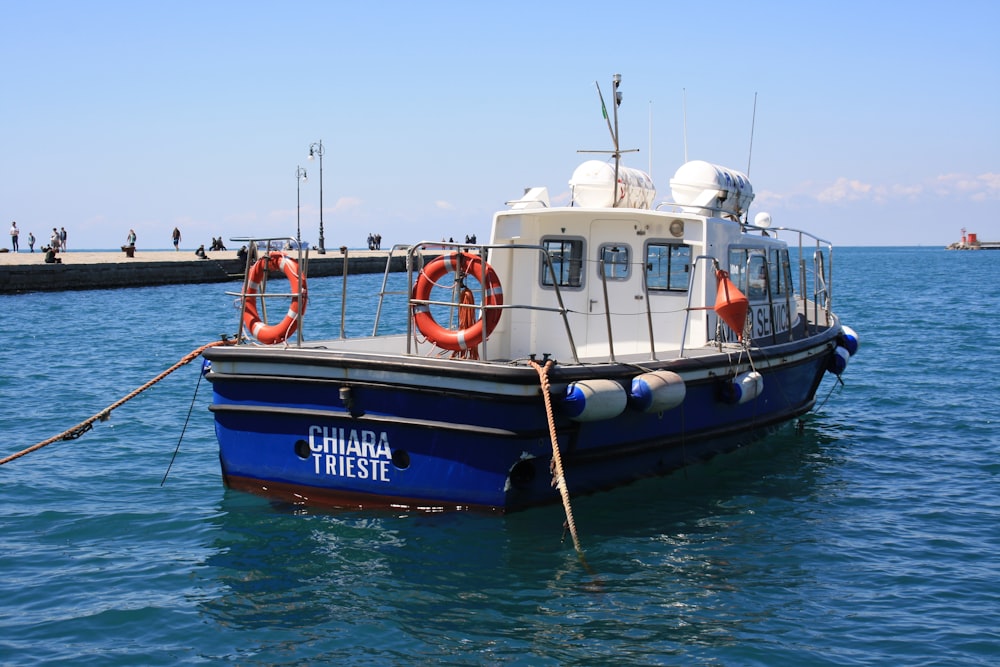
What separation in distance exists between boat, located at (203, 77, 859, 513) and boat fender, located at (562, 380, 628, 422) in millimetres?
18

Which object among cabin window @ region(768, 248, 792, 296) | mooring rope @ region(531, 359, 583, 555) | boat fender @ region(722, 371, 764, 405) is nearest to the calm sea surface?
mooring rope @ region(531, 359, 583, 555)

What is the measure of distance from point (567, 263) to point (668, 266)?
1116 millimetres

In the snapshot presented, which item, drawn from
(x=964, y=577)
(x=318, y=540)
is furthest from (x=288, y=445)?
(x=964, y=577)

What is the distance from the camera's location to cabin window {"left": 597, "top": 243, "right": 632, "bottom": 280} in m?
11.4

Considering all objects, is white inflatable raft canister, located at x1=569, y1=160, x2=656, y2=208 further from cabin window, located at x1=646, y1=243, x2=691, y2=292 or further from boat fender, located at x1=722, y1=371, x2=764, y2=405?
boat fender, located at x1=722, y1=371, x2=764, y2=405

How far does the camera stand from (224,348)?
8977 millimetres

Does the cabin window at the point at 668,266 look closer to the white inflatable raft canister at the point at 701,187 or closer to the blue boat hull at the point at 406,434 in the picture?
the white inflatable raft canister at the point at 701,187

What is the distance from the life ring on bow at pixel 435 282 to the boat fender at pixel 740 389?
2.64 metres

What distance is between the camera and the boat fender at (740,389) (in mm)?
10359

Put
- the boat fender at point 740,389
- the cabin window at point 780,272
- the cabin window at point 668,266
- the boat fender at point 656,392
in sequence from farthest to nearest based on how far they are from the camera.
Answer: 1. the cabin window at point 780,272
2. the cabin window at point 668,266
3. the boat fender at point 740,389
4. the boat fender at point 656,392

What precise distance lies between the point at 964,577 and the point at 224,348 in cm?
638

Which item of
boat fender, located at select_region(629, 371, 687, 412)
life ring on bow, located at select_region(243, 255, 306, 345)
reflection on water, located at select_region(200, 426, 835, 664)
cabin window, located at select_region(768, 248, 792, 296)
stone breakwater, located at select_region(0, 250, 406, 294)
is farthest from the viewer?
stone breakwater, located at select_region(0, 250, 406, 294)

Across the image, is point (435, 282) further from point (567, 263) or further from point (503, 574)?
point (503, 574)

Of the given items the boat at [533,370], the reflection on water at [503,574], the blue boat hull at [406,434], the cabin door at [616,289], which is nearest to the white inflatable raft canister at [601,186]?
the boat at [533,370]
